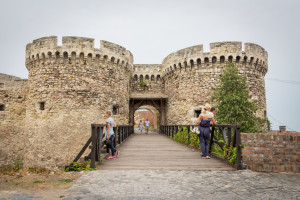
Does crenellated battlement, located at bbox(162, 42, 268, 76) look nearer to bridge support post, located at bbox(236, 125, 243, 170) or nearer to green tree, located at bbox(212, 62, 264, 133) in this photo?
green tree, located at bbox(212, 62, 264, 133)

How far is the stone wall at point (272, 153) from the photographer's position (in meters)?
4.07

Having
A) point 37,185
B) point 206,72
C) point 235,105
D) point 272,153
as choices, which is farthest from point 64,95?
point 272,153

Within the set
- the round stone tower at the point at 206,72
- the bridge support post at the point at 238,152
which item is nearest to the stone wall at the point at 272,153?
the bridge support post at the point at 238,152

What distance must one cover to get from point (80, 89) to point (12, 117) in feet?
19.4

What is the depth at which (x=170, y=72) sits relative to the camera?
606 inches

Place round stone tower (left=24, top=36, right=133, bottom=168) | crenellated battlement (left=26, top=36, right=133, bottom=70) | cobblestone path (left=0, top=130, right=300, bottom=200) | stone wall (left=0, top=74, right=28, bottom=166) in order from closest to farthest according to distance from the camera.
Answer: cobblestone path (left=0, top=130, right=300, bottom=200) → round stone tower (left=24, top=36, right=133, bottom=168) → crenellated battlement (left=26, top=36, right=133, bottom=70) → stone wall (left=0, top=74, right=28, bottom=166)

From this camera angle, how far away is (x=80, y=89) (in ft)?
39.0

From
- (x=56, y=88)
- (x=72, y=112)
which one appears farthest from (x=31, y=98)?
(x=72, y=112)

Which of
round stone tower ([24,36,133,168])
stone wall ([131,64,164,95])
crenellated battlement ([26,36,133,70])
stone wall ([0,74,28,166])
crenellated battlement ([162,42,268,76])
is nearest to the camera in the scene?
round stone tower ([24,36,133,168])

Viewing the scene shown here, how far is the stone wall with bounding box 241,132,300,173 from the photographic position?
4070mm

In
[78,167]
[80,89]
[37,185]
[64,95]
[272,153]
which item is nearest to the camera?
[37,185]

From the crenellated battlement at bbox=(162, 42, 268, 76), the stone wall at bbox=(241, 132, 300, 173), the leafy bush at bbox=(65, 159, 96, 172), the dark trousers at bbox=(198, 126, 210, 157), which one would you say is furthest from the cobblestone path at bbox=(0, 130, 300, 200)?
the crenellated battlement at bbox=(162, 42, 268, 76)

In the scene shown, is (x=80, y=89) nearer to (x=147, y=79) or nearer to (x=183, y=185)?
(x=147, y=79)

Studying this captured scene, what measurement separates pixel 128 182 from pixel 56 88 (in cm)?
1005
